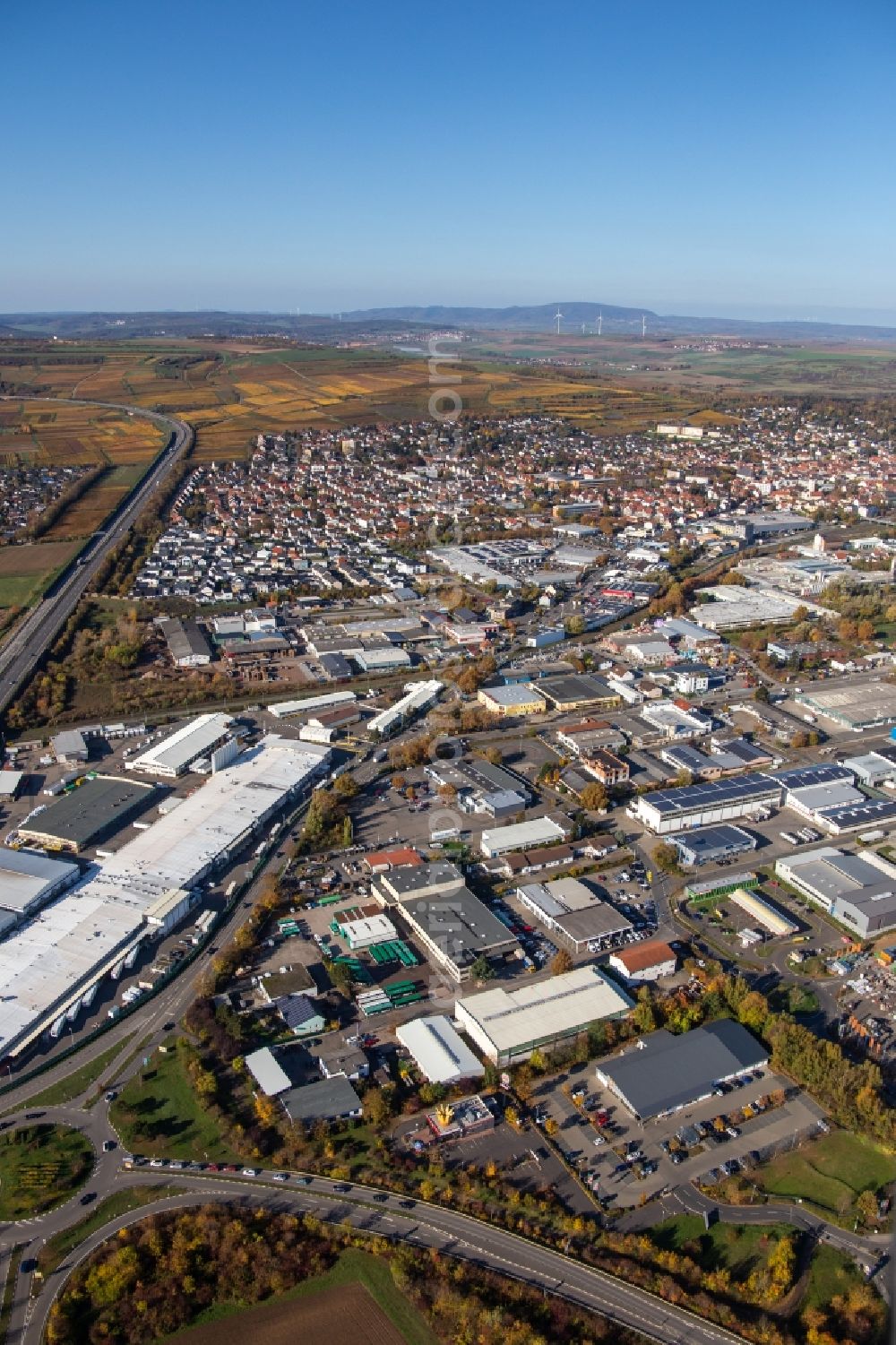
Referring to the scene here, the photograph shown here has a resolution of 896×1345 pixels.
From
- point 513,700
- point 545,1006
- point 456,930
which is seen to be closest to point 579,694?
point 513,700

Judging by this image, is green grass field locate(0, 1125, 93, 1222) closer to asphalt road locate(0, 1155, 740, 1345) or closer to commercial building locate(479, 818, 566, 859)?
asphalt road locate(0, 1155, 740, 1345)

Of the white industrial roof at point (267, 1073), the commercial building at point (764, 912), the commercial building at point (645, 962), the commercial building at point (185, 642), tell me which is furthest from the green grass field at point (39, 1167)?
the commercial building at point (185, 642)

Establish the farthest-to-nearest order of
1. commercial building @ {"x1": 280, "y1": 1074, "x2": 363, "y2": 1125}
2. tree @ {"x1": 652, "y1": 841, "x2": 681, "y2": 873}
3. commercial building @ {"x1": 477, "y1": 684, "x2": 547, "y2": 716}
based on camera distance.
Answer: commercial building @ {"x1": 477, "y1": 684, "x2": 547, "y2": 716} < tree @ {"x1": 652, "y1": 841, "x2": 681, "y2": 873} < commercial building @ {"x1": 280, "y1": 1074, "x2": 363, "y2": 1125}

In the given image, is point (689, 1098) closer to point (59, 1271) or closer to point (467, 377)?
point (59, 1271)

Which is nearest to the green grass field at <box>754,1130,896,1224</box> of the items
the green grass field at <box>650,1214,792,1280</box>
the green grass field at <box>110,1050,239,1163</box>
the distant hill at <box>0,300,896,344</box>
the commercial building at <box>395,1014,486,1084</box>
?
the green grass field at <box>650,1214,792,1280</box>

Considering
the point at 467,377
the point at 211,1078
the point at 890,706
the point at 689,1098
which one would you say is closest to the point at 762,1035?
the point at 689,1098

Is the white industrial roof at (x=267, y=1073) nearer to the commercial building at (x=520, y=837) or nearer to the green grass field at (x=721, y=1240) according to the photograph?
the green grass field at (x=721, y=1240)

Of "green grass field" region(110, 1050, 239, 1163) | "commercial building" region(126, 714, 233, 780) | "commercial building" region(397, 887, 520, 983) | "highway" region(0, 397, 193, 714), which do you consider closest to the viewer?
"green grass field" region(110, 1050, 239, 1163)
